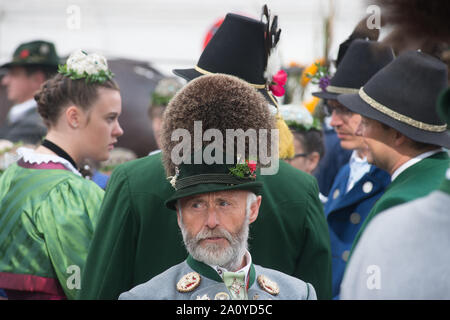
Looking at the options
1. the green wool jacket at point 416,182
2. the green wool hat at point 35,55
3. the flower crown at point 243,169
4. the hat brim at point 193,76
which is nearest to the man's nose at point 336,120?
the green wool jacket at point 416,182

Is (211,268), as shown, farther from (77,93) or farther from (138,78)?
(138,78)

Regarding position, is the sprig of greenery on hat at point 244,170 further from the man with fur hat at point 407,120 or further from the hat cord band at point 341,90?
the hat cord band at point 341,90

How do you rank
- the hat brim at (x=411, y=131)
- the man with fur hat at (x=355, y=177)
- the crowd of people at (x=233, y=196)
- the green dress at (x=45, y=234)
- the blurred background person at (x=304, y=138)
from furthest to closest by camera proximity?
1. the blurred background person at (x=304, y=138)
2. the man with fur hat at (x=355, y=177)
3. the green dress at (x=45, y=234)
4. the hat brim at (x=411, y=131)
5. the crowd of people at (x=233, y=196)

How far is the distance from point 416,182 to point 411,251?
1.37m

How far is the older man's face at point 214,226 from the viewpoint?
7.32ft

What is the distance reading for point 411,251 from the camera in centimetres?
154

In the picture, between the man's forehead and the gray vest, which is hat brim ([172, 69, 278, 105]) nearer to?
the man's forehead

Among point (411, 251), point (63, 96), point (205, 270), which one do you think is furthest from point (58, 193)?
point (411, 251)

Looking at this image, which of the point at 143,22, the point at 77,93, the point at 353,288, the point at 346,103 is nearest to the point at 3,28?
the point at 143,22

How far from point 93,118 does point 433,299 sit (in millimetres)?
2606

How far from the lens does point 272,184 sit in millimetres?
2672

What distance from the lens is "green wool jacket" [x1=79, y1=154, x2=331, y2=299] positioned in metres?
2.56

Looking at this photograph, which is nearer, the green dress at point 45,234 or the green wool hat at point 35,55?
the green dress at point 45,234

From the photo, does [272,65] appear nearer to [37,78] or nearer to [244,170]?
[244,170]
